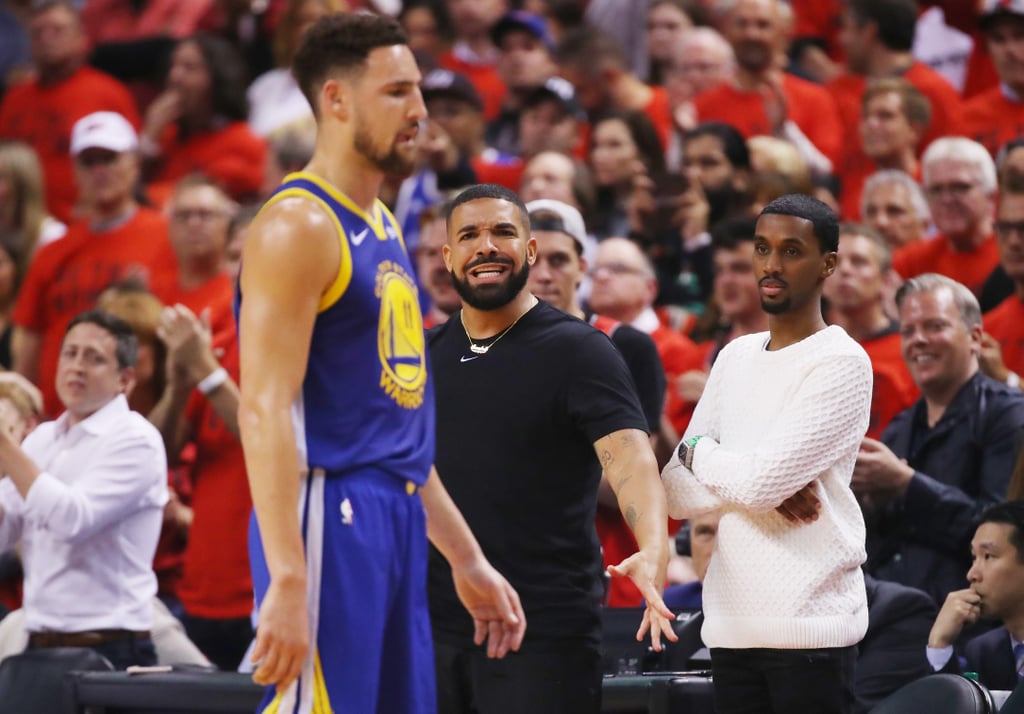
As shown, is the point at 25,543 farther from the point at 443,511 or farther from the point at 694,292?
the point at 694,292

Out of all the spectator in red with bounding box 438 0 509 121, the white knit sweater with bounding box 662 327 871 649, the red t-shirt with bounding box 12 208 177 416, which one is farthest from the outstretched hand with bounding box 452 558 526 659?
the spectator in red with bounding box 438 0 509 121

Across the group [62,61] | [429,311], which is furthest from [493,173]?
[62,61]

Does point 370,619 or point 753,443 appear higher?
point 753,443

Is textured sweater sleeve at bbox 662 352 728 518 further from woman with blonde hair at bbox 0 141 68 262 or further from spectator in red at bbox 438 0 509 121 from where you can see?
spectator in red at bbox 438 0 509 121

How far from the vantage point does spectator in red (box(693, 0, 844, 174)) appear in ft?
31.1

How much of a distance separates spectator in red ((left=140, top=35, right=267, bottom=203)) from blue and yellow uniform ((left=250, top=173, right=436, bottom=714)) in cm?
613

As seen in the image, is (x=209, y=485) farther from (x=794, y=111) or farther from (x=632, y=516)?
(x=794, y=111)

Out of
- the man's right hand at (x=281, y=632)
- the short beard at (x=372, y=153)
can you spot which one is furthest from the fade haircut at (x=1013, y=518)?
the man's right hand at (x=281, y=632)

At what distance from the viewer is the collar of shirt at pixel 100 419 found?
627 centimetres

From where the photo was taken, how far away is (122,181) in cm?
881

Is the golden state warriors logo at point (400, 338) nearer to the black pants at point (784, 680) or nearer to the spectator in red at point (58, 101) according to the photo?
the black pants at point (784, 680)

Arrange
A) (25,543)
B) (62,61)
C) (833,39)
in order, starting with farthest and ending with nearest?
(833,39) → (62,61) → (25,543)

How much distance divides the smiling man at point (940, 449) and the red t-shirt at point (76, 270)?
410cm

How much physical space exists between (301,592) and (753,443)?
1.48 m
